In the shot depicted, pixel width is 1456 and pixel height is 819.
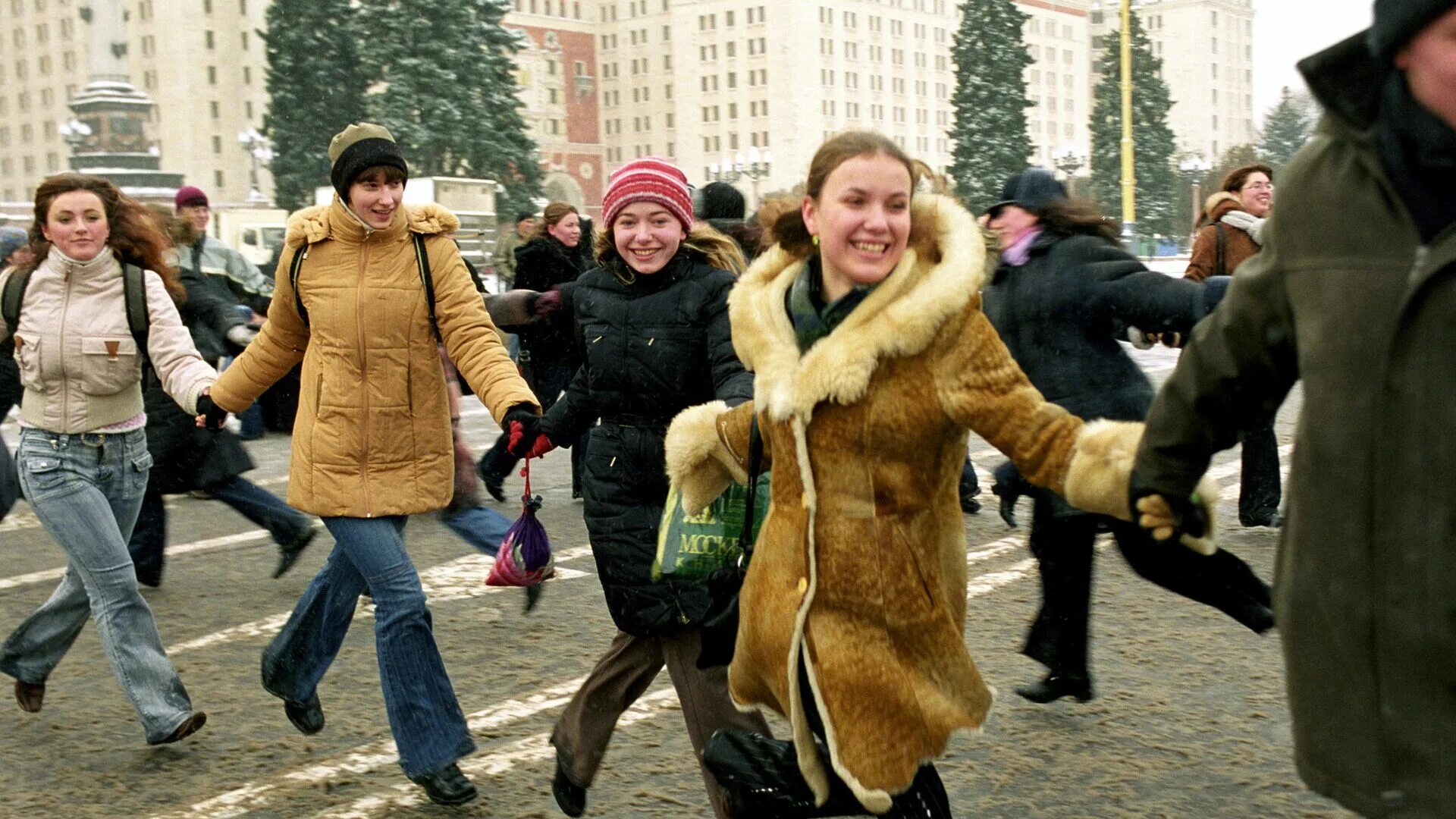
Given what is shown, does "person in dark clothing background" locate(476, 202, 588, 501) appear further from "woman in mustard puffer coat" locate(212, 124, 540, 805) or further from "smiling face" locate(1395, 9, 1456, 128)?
"smiling face" locate(1395, 9, 1456, 128)

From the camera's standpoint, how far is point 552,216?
11016 mm

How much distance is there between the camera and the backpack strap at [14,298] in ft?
18.0

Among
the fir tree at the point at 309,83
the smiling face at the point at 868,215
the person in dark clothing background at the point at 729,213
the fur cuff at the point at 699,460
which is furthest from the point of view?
the fir tree at the point at 309,83

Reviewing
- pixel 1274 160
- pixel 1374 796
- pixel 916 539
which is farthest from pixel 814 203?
pixel 1274 160

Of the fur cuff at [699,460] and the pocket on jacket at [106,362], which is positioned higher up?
the pocket on jacket at [106,362]

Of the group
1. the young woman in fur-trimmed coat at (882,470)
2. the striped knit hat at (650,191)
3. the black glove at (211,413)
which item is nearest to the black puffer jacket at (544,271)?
the black glove at (211,413)

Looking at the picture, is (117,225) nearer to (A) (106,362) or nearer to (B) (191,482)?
(A) (106,362)

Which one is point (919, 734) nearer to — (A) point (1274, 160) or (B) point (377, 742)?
(B) point (377, 742)

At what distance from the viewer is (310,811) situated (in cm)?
463

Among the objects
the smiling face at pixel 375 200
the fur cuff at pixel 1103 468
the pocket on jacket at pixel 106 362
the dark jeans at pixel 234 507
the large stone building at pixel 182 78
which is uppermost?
the large stone building at pixel 182 78

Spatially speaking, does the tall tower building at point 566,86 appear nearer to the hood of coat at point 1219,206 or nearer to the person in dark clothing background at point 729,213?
the person in dark clothing background at point 729,213

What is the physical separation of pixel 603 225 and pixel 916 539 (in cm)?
168

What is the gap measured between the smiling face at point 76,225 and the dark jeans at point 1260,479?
5.82m

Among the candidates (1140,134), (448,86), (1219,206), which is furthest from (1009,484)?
(1140,134)
